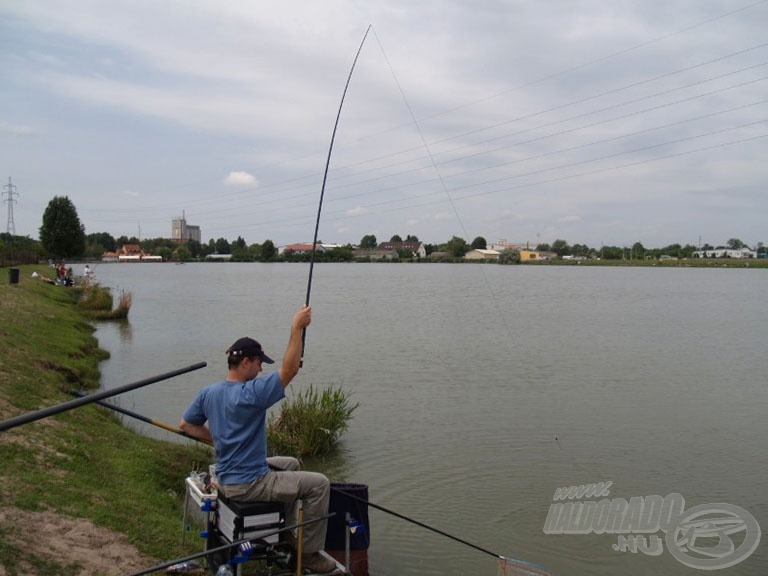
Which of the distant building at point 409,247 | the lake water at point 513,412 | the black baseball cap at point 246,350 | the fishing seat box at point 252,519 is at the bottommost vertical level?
the lake water at point 513,412

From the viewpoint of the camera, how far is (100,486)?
6.64 meters

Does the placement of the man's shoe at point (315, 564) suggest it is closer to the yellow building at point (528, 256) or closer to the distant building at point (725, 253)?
the yellow building at point (528, 256)

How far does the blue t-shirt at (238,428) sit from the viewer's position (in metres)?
4.54

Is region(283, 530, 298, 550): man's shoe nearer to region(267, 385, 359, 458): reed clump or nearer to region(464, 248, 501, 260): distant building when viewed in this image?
region(267, 385, 359, 458): reed clump

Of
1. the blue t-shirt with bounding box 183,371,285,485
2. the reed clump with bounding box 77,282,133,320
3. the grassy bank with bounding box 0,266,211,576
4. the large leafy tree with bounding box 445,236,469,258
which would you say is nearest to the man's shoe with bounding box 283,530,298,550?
the blue t-shirt with bounding box 183,371,285,485

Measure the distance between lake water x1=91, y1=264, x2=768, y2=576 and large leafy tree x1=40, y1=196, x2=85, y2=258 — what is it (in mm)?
56252

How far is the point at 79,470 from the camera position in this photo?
684cm

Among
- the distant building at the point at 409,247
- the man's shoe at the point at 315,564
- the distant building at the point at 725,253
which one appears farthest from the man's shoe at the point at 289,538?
the distant building at the point at 725,253

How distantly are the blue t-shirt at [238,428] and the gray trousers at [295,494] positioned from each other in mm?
60

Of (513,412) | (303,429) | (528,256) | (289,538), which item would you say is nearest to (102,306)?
(513,412)

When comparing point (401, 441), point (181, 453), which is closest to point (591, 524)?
point (401, 441)

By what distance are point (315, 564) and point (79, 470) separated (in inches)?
126

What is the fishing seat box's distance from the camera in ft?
15.0

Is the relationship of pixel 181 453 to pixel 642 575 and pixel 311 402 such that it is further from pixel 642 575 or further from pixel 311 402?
pixel 642 575
